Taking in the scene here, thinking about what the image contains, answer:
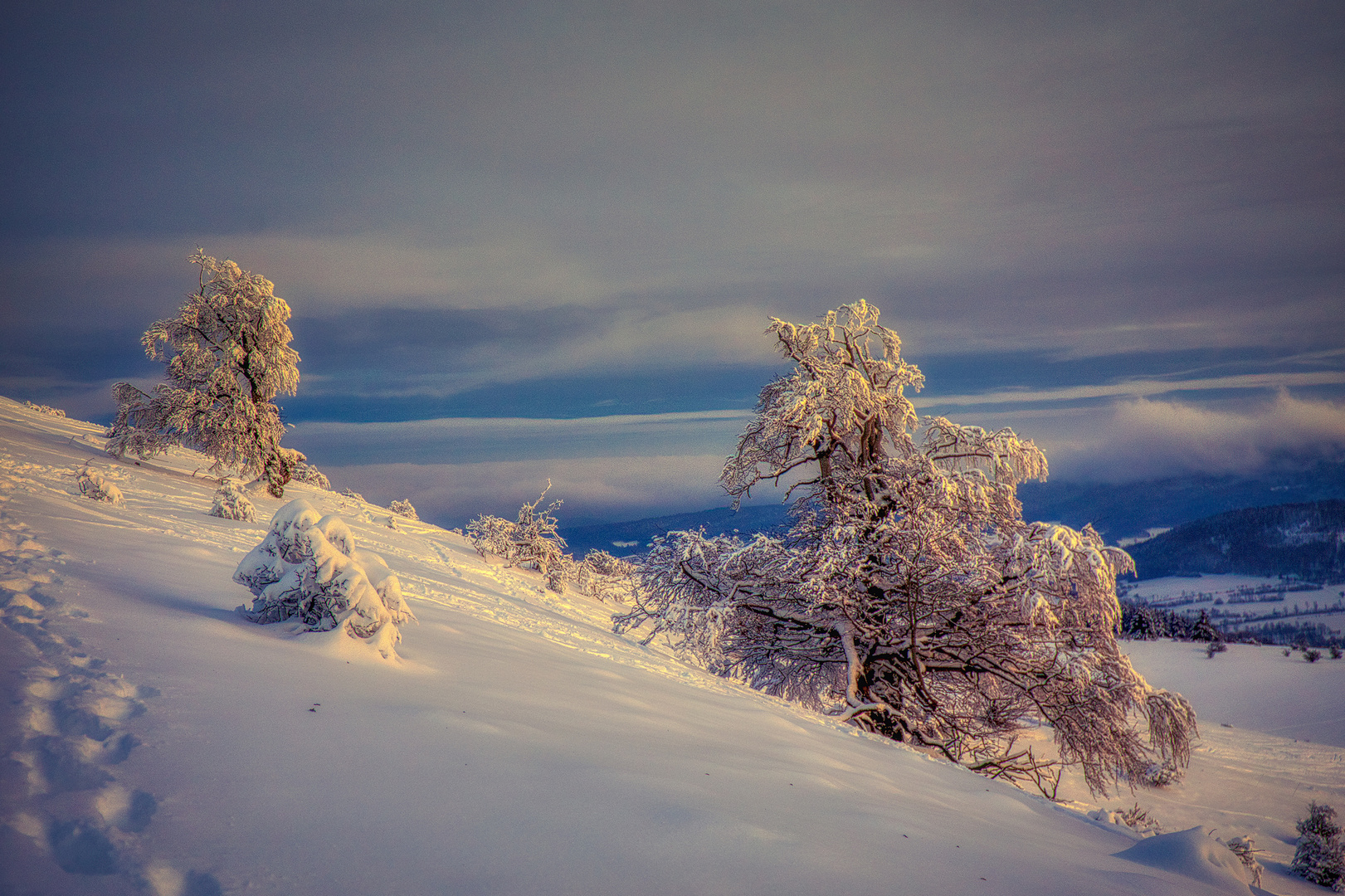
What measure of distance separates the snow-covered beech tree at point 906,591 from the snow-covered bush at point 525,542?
35.9ft

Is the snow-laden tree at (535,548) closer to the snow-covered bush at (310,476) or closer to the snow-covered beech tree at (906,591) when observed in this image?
the snow-covered bush at (310,476)

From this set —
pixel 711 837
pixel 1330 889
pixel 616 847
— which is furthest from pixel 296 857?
pixel 1330 889

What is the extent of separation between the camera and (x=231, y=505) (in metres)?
12.7

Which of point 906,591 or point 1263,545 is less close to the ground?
point 1263,545

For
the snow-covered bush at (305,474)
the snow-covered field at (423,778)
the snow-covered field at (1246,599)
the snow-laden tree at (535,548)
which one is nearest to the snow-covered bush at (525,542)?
the snow-laden tree at (535,548)

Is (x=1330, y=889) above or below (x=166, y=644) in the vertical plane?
below

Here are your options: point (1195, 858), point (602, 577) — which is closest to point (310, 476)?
point (602, 577)

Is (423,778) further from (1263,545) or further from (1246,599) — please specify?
(1263,545)

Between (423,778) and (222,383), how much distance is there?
20289 millimetres

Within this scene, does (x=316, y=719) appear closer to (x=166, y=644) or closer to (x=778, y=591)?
(x=166, y=644)

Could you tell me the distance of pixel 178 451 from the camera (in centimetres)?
2442

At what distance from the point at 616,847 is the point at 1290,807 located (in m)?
13.1

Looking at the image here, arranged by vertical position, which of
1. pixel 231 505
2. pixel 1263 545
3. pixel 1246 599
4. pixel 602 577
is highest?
pixel 1263 545

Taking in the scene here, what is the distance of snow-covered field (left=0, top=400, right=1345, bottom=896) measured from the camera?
2.08 m
